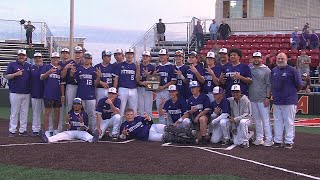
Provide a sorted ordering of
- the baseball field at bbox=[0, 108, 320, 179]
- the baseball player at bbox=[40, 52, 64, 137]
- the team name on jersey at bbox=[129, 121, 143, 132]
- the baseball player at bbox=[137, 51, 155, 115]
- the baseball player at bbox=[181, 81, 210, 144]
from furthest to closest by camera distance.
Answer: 1. the baseball player at bbox=[137, 51, 155, 115]
2. the baseball player at bbox=[40, 52, 64, 137]
3. the team name on jersey at bbox=[129, 121, 143, 132]
4. the baseball player at bbox=[181, 81, 210, 144]
5. the baseball field at bbox=[0, 108, 320, 179]

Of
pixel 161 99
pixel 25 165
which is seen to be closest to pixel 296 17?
pixel 161 99

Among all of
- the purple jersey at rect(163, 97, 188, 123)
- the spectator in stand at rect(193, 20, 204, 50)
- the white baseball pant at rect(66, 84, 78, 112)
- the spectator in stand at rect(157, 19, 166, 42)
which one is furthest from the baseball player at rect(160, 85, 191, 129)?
the spectator in stand at rect(157, 19, 166, 42)

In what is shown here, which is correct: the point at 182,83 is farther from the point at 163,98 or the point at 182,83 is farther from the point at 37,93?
the point at 37,93

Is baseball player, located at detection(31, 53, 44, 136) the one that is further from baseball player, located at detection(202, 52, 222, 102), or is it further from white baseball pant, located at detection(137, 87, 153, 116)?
baseball player, located at detection(202, 52, 222, 102)

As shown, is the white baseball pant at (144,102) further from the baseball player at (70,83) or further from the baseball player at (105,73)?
the baseball player at (70,83)

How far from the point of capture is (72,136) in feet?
36.7

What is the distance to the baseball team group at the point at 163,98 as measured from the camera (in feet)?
34.9

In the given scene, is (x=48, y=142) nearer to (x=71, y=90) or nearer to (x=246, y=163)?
(x=71, y=90)

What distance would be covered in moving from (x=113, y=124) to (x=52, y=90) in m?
1.60

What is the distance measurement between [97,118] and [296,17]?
20484 millimetres

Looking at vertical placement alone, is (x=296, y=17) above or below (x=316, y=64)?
above

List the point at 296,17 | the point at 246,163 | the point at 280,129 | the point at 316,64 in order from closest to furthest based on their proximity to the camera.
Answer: the point at 246,163
the point at 280,129
the point at 316,64
the point at 296,17

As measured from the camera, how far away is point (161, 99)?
1216 centimetres

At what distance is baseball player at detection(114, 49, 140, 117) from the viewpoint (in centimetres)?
1193
